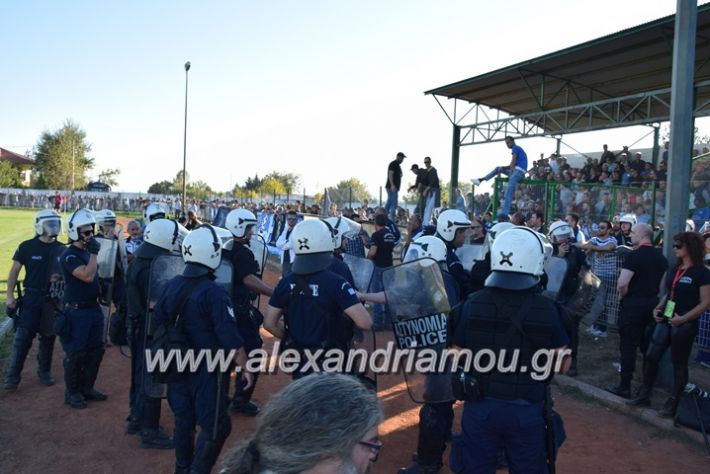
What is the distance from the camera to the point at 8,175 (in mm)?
69438

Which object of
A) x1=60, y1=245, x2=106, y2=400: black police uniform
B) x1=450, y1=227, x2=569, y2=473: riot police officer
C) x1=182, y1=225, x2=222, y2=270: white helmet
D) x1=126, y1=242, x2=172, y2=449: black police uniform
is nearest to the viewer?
x1=450, y1=227, x2=569, y2=473: riot police officer

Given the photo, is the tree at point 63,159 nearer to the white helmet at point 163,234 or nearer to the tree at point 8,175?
the tree at point 8,175

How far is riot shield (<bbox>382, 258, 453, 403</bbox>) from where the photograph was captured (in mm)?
4379

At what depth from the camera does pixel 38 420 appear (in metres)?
5.66

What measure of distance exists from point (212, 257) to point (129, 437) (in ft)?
8.32

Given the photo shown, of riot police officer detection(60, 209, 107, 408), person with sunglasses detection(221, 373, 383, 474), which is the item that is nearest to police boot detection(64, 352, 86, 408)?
riot police officer detection(60, 209, 107, 408)

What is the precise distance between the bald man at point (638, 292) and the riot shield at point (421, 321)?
3.02m

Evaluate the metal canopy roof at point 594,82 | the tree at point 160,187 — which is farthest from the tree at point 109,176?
the metal canopy roof at point 594,82

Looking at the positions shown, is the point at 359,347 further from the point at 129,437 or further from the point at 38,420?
the point at 38,420

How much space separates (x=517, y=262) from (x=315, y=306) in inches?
61.7

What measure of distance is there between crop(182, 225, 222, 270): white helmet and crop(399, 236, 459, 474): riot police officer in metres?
1.77

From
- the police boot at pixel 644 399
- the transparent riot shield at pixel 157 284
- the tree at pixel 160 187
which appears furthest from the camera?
the tree at pixel 160 187

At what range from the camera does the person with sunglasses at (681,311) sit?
5.46 metres

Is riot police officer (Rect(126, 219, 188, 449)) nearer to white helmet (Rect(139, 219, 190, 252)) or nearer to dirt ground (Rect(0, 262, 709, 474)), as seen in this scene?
white helmet (Rect(139, 219, 190, 252))
